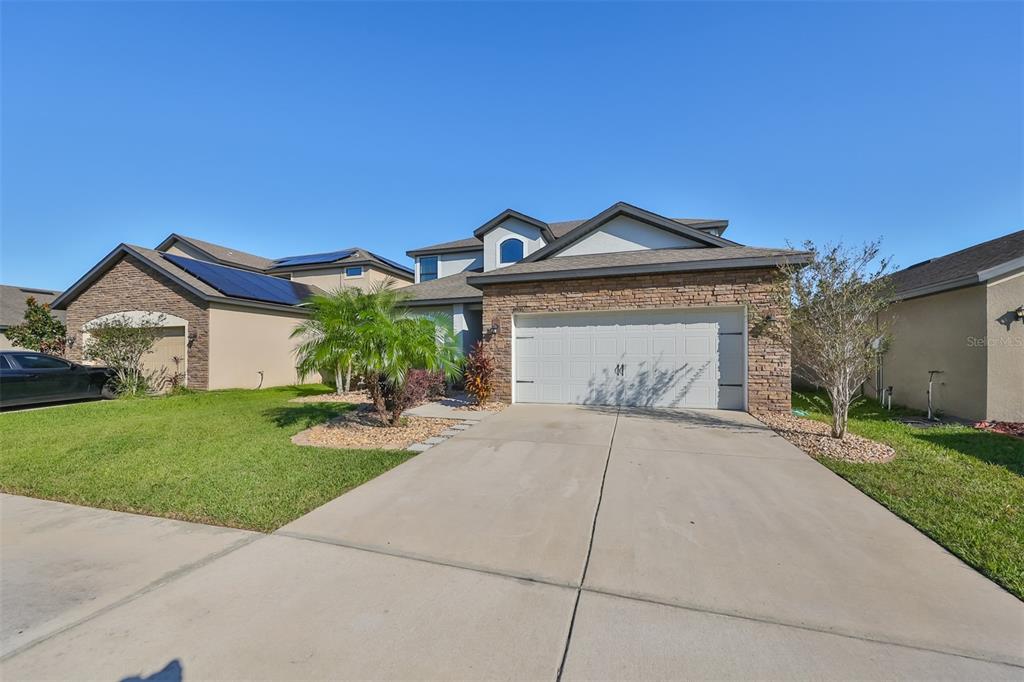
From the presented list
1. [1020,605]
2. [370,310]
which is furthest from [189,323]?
[1020,605]

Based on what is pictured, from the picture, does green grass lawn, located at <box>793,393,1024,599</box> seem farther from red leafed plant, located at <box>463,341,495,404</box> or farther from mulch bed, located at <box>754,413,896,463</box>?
red leafed plant, located at <box>463,341,495,404</box>

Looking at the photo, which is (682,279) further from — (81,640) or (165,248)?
(165,248)

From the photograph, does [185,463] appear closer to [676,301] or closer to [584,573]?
[584,573]

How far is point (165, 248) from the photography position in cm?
2502

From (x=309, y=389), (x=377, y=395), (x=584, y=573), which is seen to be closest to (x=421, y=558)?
(x=584, y=573)

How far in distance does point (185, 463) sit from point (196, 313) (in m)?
9.85

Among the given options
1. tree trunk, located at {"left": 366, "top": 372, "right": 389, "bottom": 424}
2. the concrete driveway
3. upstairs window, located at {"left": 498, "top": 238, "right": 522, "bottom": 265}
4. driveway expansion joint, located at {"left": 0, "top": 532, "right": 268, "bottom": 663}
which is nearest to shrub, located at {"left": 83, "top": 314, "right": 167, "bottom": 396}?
tree trunk, located at {"left": 366, "top": 372, "right": 389, "bottom": 424}

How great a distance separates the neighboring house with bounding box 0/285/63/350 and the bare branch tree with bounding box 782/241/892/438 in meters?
25.9

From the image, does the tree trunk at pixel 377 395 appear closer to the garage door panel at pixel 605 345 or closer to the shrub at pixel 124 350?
the garage door panel at pixel 605 345

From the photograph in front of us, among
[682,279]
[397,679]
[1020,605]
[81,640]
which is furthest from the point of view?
[682,279]

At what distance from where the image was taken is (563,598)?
2721 millimetres

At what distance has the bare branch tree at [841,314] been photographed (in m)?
6.47

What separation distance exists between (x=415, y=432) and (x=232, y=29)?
972 cm

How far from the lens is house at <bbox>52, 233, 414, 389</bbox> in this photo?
43.4 feet
